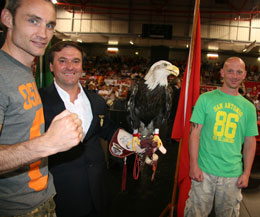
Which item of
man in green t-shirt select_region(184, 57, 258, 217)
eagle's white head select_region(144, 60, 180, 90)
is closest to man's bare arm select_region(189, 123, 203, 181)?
man in green t-shirt select_region(184, 57, 258, 217)

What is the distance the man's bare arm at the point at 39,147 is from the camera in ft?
2.33

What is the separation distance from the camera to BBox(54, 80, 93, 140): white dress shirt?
5.19 feet

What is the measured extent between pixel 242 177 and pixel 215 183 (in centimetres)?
26

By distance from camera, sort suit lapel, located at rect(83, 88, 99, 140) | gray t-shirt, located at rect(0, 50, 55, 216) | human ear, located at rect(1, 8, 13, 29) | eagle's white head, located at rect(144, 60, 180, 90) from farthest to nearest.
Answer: eagle's white head, located at rect(144, 60, 180, 90) < suit lapel, located at rect(83, 88, 99, 140) < human ear, located at rect(1, 8, 13, 29) < gray t-shirt, located at rect(0, 50, 55, 216)

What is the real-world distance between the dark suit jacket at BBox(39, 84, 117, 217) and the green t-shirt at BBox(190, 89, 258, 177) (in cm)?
104

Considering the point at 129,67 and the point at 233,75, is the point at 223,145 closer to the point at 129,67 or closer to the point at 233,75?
the point at 233,75

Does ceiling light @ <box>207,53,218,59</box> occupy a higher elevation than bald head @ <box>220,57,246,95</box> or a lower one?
higher

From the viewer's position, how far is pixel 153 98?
8.61ft

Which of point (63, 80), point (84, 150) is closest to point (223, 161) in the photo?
point (84, 150)

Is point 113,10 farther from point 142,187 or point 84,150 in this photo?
point 84,150

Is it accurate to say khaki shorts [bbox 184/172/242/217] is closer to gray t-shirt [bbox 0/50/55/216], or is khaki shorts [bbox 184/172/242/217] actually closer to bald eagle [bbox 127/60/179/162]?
bald eagle [bbox 127/60/179/162]

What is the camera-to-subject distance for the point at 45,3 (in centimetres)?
103

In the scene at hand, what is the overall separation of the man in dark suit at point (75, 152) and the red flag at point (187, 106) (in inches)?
40.5

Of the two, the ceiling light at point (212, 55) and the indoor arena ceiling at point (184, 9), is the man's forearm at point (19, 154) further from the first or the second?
the ceiling light at point (212, 55)
